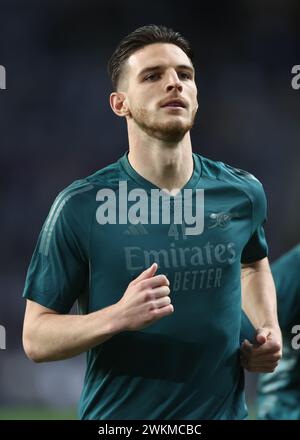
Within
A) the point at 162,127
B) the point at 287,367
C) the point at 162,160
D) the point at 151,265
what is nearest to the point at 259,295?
the point at 151,265

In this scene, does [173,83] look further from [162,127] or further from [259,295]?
[259,295]

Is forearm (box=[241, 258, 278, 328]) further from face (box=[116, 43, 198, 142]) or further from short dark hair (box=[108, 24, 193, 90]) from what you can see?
short dark hair (box=[108, 24, 193, 90])

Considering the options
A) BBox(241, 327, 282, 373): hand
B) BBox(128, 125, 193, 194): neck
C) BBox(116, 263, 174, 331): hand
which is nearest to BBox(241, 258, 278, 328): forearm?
BBox(241, 327, 282, 373): hand

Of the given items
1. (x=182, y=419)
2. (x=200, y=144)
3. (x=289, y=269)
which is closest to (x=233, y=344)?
(x=182, y=419)

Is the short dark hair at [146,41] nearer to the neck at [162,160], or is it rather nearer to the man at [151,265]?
the man at [151,265]

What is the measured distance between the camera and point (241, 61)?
536 cm

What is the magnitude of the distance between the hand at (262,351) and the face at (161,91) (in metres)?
0.70

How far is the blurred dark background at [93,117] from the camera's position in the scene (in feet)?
16.6

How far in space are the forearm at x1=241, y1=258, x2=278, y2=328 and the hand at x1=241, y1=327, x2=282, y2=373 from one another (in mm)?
108

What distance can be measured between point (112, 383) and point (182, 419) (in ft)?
0.82

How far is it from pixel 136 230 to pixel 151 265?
0.45ft

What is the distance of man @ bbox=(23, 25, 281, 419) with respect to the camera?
2350mm

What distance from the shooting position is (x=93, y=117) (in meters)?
5.27
